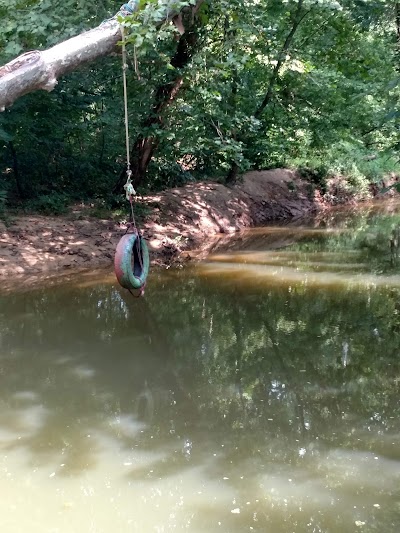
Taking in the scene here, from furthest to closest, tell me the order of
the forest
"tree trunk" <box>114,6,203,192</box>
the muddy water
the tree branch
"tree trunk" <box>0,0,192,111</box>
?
the tree branch, "tree trunk" <box>114,6,203,192</box>, the forest, "tree trunk" <box>0,0,192,111</box>, the muddy water

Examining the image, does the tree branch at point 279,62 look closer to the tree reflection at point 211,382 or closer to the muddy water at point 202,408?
the muddy water at point 202,408

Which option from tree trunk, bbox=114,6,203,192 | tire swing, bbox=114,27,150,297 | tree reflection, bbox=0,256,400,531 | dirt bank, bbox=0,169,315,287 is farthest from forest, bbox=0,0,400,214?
tree reflection, bbox=0,256,400,531

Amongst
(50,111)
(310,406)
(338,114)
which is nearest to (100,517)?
(310,406)

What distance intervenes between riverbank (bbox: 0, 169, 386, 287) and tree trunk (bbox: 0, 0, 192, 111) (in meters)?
4.69

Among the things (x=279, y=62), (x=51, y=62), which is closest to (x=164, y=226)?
(x=279, y=62)

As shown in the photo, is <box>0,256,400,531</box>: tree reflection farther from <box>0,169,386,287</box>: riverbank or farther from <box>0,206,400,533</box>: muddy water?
<box>0,169,386,287</box>: riverbank

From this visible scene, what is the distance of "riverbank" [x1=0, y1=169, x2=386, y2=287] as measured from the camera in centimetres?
998

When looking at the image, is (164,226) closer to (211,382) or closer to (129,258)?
(129,258)

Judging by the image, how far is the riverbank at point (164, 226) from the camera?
998cm

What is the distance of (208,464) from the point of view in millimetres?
4004

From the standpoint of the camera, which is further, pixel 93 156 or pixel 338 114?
pixel 338 114

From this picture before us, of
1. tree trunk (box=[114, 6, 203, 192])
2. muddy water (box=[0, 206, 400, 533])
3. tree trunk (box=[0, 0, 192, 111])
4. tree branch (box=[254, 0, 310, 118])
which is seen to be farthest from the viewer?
tree branch (box=[254, 0, 310, 118])

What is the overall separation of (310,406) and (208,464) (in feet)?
4.23

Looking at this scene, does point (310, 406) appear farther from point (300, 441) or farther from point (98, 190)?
point (98, 190)
